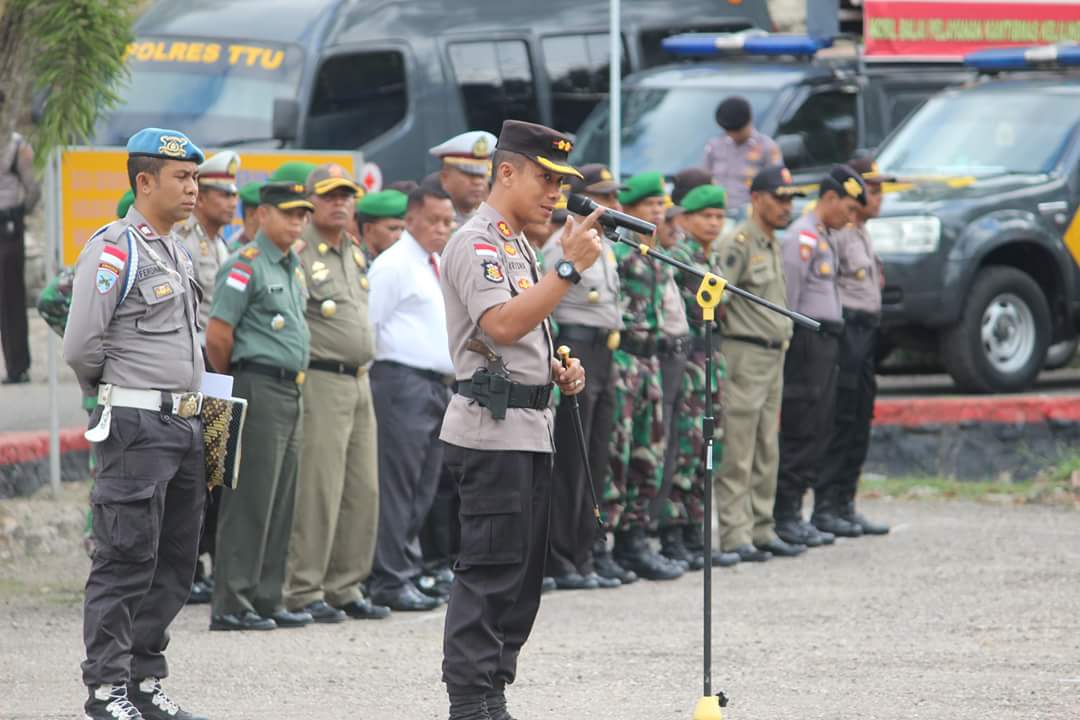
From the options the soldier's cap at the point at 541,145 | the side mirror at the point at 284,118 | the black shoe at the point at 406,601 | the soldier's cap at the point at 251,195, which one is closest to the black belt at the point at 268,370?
the black shoe at the point at 406,601

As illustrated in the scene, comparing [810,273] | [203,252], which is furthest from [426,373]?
[810,273]

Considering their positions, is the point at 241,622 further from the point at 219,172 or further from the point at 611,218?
the point at 611,218

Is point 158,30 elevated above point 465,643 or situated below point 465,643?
above

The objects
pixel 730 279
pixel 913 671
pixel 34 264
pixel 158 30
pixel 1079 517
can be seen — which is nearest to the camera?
pixel 913 671

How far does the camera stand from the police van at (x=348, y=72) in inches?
619

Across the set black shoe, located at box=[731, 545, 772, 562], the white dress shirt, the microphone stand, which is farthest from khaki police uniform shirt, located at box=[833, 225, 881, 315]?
the microphone stand

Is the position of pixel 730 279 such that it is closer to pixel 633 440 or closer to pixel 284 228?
pixel 633 440

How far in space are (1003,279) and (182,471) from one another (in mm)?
8568

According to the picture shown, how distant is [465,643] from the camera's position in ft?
20.9

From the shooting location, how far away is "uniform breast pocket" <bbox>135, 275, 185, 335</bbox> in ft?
22.3

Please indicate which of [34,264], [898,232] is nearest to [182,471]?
[898,232]

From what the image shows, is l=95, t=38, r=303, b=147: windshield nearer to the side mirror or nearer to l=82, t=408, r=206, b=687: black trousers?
the side mirror

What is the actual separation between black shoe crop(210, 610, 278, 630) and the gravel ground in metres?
0.08

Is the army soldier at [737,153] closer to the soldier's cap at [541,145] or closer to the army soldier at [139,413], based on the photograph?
the army soldier at [139,413]
